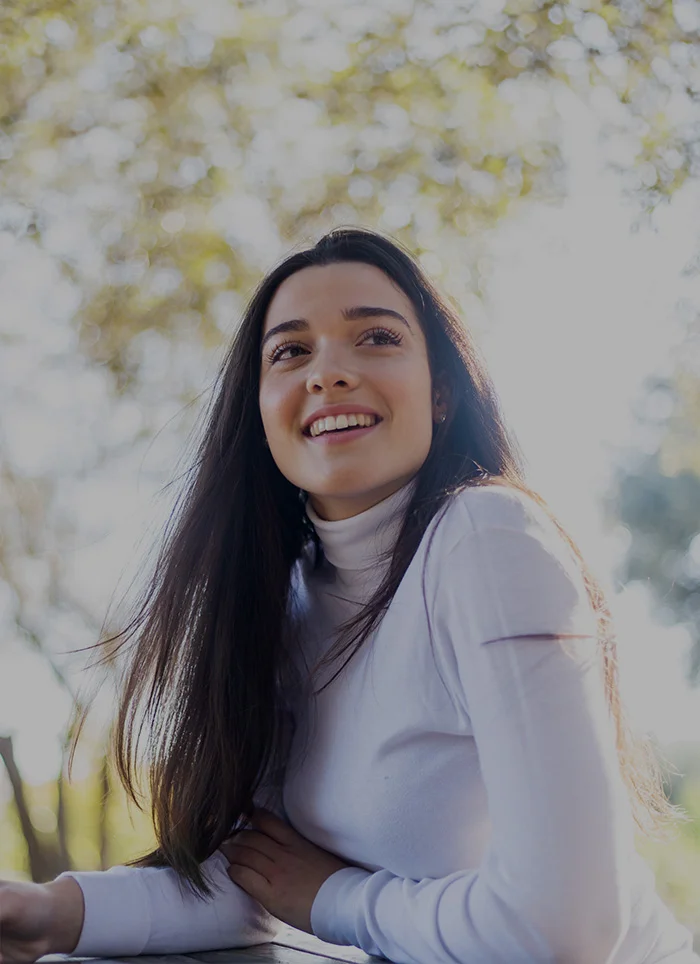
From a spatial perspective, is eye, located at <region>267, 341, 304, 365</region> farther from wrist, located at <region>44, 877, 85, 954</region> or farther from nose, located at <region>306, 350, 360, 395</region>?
wrist, located at <region>44, 877, 85, 954</region>

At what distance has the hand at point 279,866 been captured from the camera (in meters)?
1.38

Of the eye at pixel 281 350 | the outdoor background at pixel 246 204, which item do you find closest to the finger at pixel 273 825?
the eye at pixel 281 350

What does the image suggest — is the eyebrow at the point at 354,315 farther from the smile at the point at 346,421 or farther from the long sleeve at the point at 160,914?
the long sleeve at the point at 160,914

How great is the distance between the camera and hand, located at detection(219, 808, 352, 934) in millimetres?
1384

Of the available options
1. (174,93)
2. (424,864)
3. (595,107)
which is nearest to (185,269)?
(174,93)

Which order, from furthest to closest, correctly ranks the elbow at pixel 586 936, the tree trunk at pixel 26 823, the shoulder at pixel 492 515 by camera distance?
the tree trunk at pixel 26 823
the shoulder at pixel 492 515
the elbow at pixel 586 936

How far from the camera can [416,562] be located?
4.20 ft

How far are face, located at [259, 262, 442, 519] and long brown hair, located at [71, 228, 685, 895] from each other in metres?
0.04

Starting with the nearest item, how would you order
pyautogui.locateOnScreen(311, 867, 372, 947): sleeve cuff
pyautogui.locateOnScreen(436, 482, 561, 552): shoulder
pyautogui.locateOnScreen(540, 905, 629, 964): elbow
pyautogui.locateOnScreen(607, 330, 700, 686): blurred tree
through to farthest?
pyautogui.locateOnScreen(540, 905, 629, 964): elbow < pyautogui.locateOnScreen(436, 482, 561, 552): shoulder < pyautogui.locateOnScreen(311, 867, 372, 947): sleeve cuff < pyautogui.locateOnScreen(607, 330, 700, 686): blurred tree

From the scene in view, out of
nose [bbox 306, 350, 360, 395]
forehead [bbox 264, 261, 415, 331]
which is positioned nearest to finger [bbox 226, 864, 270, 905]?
nose [bbox 306, 350, 360, 395]

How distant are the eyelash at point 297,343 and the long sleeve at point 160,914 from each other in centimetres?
69

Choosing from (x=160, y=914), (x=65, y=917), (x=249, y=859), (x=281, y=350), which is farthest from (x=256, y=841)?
(x=281, y=350)

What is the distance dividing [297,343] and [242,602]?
0.37 m

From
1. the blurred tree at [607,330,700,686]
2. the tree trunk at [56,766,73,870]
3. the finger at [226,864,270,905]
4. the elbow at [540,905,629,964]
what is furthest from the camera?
the blurred tree at [607,330,700,686]
